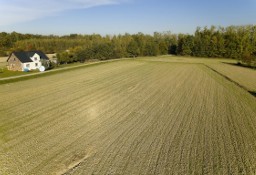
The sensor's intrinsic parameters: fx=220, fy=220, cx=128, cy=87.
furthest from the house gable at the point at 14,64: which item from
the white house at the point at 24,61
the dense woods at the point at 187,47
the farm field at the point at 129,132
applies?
the farm field at the point at 129,132

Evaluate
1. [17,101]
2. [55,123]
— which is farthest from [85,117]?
[17,101]

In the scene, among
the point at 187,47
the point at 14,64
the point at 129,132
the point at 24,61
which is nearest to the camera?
the point at 129,132

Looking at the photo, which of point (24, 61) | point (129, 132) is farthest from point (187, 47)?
point (129, 132)

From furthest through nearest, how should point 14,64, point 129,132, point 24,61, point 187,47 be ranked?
point 187,47 → point 14,64 → point 24,61 → point 129,132

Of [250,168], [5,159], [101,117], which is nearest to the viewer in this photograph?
[250,168]

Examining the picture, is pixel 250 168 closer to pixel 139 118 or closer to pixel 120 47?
pixel 139 118

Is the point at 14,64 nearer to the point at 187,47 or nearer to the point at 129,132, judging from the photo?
the point at 129,132
